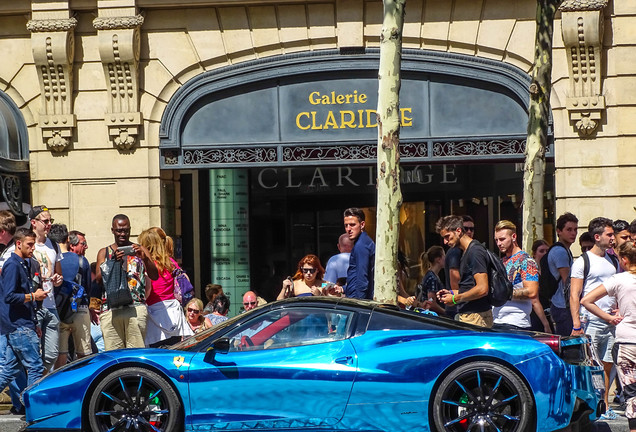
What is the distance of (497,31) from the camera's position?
14500mm

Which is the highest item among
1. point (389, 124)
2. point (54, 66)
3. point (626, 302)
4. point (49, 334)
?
point (54, 66)

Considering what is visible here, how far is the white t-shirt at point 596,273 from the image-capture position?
9.91 meters

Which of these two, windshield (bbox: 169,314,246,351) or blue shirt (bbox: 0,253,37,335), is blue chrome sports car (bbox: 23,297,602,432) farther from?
blue shirt (bbox: 0,253,37,335)

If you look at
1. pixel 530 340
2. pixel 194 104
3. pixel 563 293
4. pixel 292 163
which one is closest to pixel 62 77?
pixel 194 104

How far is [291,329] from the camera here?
26.1ft

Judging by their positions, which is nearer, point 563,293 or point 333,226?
point 563,293

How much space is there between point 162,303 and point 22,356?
1389 mm

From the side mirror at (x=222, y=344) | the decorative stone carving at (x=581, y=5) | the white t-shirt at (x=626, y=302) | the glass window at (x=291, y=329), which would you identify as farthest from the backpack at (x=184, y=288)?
the decorative stone carving at (x=581, y=5)

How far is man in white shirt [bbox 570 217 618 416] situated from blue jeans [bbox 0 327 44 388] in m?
4.94

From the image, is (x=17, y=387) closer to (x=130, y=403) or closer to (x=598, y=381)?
(x=130, y=403)

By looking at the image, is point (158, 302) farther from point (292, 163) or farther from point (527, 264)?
point (292, 163)

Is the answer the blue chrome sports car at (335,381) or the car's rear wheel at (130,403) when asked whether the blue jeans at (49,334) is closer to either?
the blue chrome sports car at (335,381)

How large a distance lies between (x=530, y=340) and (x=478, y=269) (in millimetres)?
1508

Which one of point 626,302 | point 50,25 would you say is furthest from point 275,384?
point 50,25
